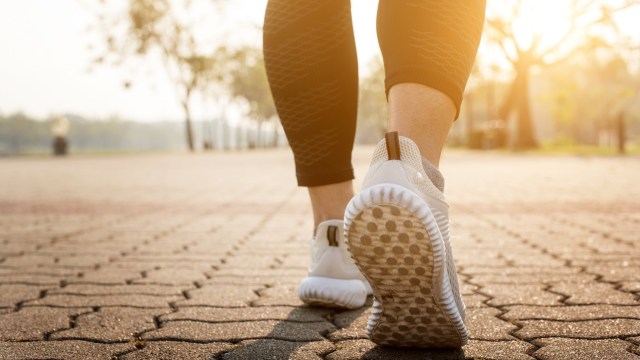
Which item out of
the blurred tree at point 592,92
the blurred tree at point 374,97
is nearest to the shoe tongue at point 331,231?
the blurred tree at point 592,92

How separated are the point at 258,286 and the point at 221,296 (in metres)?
0.19

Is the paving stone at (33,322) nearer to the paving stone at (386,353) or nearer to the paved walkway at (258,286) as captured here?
the paved walkway at (258,286)

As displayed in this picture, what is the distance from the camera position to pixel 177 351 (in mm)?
1492

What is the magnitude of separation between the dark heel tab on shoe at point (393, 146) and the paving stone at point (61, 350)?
71 cm

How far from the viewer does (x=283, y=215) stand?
15.9ft

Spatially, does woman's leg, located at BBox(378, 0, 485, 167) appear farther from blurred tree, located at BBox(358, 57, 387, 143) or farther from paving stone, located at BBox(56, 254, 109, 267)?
blurred tree, located at BBox(358, 57, 387, 143)

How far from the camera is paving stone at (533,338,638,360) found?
1.39 meters

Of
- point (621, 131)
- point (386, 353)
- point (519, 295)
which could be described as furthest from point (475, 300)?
point (621, 131)

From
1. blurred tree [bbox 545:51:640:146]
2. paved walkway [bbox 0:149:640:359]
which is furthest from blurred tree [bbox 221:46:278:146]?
paved walkway [bbox 0:149:640:359]

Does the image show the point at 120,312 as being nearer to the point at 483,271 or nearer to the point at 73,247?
the point at 483,271

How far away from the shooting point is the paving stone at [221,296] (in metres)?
2.01

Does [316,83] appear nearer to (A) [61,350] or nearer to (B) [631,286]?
(A) [61,350]

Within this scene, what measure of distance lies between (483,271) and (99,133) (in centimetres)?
12830

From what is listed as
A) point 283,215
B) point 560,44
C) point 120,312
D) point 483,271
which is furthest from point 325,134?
point 560,44
